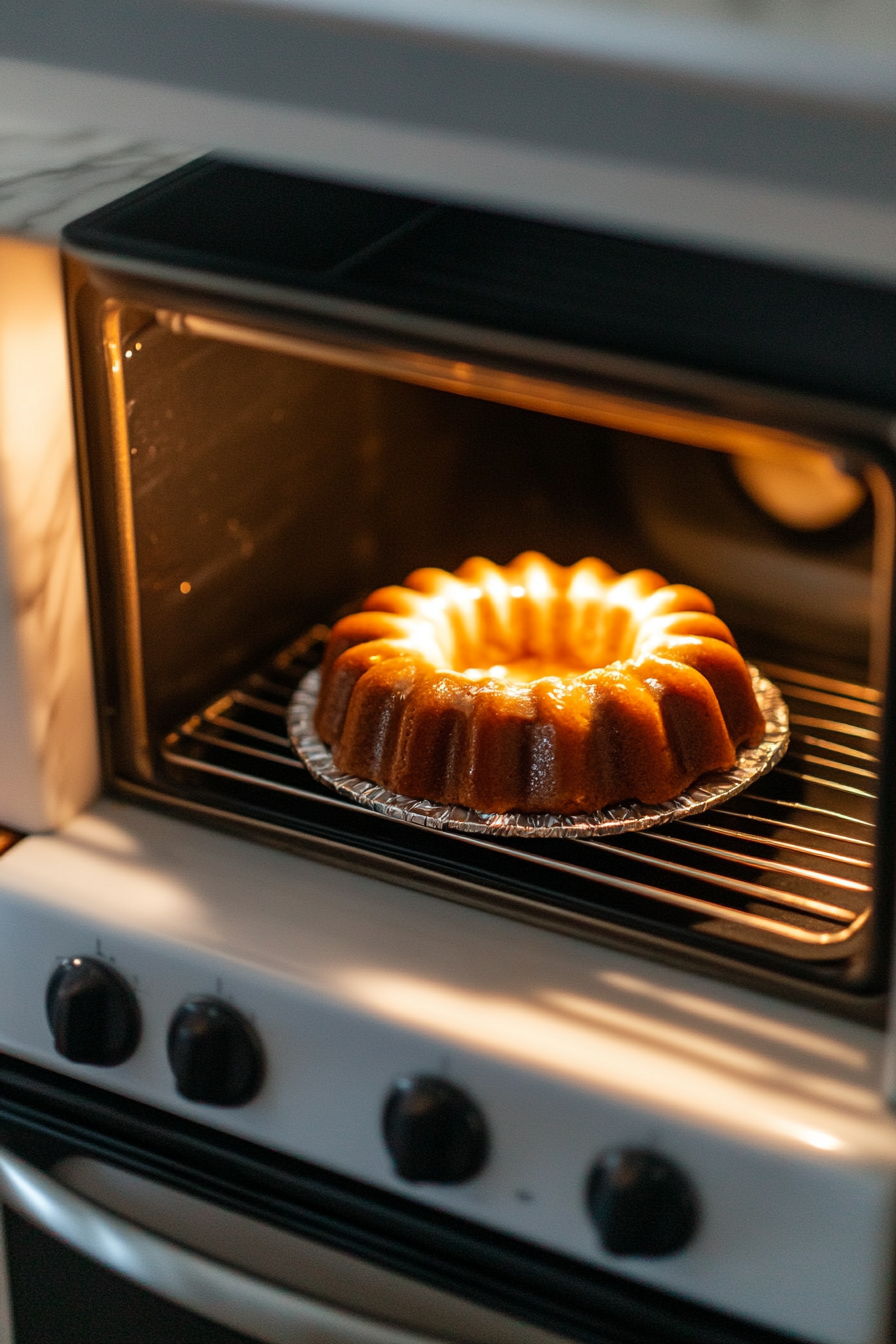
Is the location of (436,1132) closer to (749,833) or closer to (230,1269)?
(230,1269)

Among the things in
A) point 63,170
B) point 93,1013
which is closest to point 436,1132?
point 93,1013

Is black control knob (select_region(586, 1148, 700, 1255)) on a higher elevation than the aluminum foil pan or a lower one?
lower

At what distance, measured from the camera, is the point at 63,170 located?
2.91 ft

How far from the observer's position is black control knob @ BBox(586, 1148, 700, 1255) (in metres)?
0.72

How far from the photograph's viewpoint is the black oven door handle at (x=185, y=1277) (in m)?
0.80

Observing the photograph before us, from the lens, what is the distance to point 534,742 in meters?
0.90

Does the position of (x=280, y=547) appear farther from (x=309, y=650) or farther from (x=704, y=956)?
(x=704, y=956)

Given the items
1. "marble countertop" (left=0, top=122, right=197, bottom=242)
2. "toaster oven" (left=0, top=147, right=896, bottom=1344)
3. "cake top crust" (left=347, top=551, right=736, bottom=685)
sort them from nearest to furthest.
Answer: "toaster oven" (left=0, top=147, right=896, bottom=1344)
"marble countertop" (left=0, top=122, right=197, bottom=242)
"cake top crust" (left=347, top=551, right=736, bottom=685)

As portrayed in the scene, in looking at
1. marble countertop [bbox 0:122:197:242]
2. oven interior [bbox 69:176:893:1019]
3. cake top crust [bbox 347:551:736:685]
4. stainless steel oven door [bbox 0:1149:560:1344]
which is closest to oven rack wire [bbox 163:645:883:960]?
oven interior [bbox 69:176:893:1019]

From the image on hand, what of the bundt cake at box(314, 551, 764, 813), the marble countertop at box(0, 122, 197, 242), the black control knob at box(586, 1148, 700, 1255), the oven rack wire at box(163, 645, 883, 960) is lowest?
the black control knob at box(586, 1148, 700, 1255)

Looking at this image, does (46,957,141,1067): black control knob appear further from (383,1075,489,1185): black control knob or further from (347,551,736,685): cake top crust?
(347,551,736,685): cake top crust

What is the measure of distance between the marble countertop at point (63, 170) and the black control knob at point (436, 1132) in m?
0.50

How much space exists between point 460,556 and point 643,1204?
0.68 m

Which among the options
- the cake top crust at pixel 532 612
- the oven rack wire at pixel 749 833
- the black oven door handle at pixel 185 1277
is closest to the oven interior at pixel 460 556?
the oven rack wire at pixel 749 833
